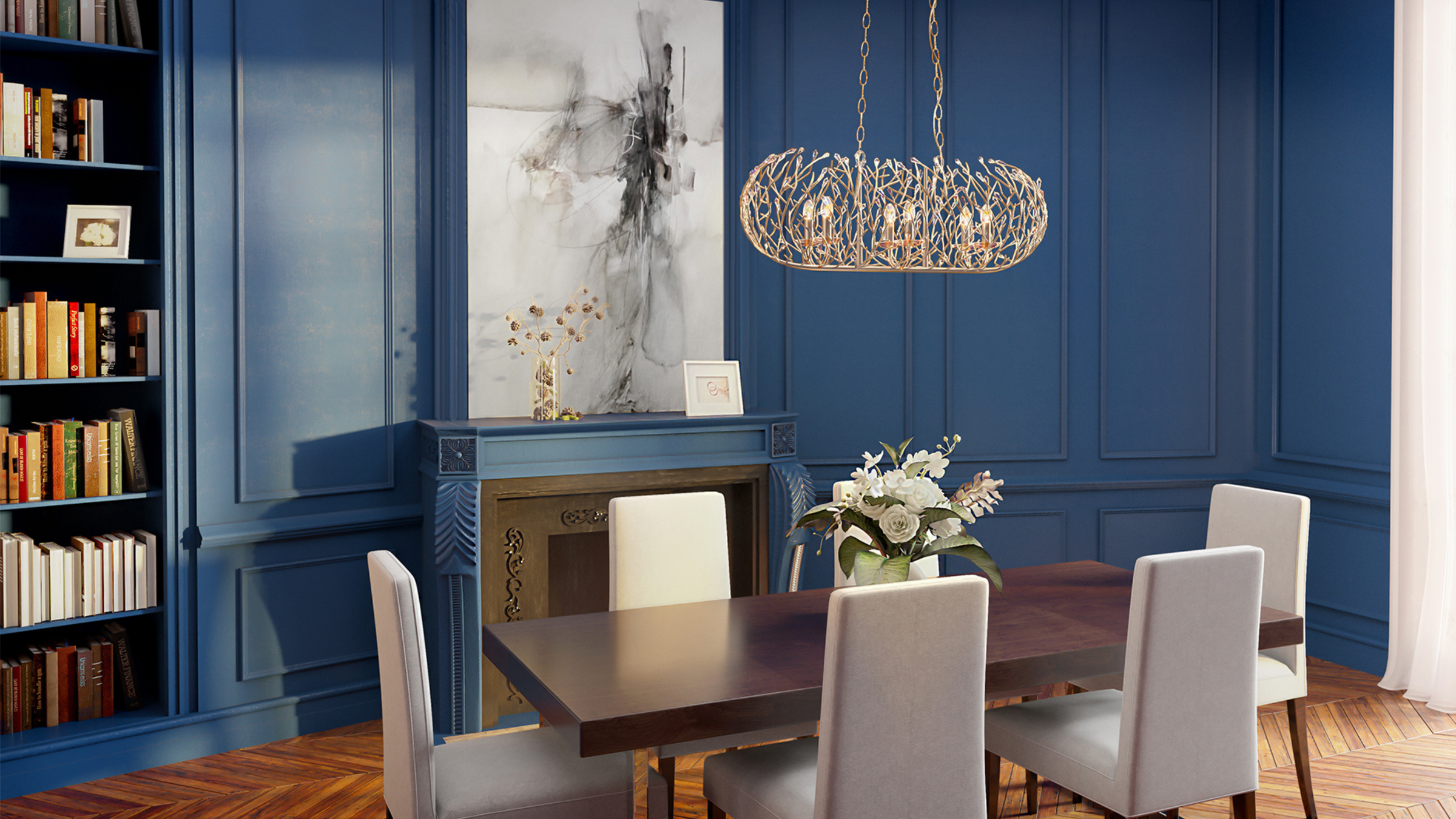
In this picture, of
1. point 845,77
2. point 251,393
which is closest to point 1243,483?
point 845,77

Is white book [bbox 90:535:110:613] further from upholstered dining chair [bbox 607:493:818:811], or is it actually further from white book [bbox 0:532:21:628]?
upholstered dining chair [bbox 607:493:818:811]

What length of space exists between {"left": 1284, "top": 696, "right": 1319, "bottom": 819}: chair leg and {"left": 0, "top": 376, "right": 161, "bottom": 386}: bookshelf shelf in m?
3.88

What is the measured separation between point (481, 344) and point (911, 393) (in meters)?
1.98

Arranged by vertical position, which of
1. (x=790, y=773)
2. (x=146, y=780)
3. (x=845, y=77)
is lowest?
(x=146, y=780)

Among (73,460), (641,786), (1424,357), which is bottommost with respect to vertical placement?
(641,786)

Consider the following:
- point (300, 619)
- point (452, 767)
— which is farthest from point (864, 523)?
point (300, 619)

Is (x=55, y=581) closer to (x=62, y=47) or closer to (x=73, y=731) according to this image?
(x=73, y=731)

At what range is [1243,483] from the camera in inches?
215

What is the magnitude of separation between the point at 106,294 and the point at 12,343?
1.80 ft

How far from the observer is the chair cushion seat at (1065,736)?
2.67 m

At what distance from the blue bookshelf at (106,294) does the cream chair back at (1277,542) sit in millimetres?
3596

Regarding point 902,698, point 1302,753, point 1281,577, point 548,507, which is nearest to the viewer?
point 902,698

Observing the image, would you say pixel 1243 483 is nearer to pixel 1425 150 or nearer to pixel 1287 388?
pixel 1287 388

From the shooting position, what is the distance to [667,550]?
133 inches
